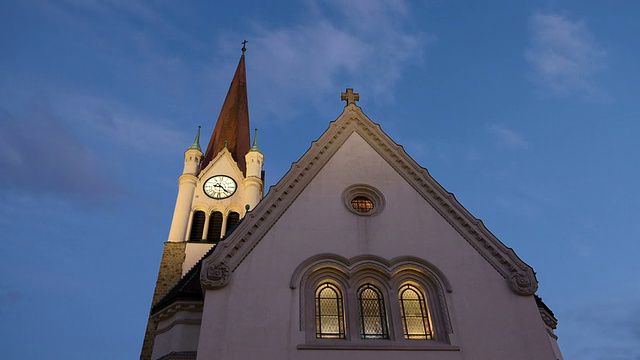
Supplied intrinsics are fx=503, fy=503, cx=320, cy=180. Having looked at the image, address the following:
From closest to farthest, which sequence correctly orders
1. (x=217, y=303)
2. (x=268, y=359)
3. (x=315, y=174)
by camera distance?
1. (x=268, y=359)
2. (x=217, y=303)
3. (x=315, y=174)

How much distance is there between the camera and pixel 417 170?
58.7ft

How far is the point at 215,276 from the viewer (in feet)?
48.1

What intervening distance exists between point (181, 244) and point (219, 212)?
4965mm

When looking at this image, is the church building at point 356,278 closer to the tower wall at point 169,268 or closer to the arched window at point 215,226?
the tower wall at point 169,268

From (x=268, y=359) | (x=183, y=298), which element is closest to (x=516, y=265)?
(x=268, y=359)

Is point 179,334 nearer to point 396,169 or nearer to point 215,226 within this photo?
point 396,169

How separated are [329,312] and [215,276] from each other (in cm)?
351

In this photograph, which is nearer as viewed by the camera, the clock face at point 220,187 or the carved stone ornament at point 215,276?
the carved stone ornament at point 215,276

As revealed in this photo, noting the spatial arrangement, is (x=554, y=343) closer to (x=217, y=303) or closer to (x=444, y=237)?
(x=444, y=237)

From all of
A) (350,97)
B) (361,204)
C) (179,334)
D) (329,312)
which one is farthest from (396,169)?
(179,334)

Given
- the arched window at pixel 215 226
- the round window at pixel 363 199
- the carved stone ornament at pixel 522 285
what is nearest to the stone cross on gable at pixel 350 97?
the round window at pixel 363 199

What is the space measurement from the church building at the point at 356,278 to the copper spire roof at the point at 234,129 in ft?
96.8

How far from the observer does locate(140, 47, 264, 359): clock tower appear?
35.9 metres

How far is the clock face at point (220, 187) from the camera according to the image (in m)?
42.3
